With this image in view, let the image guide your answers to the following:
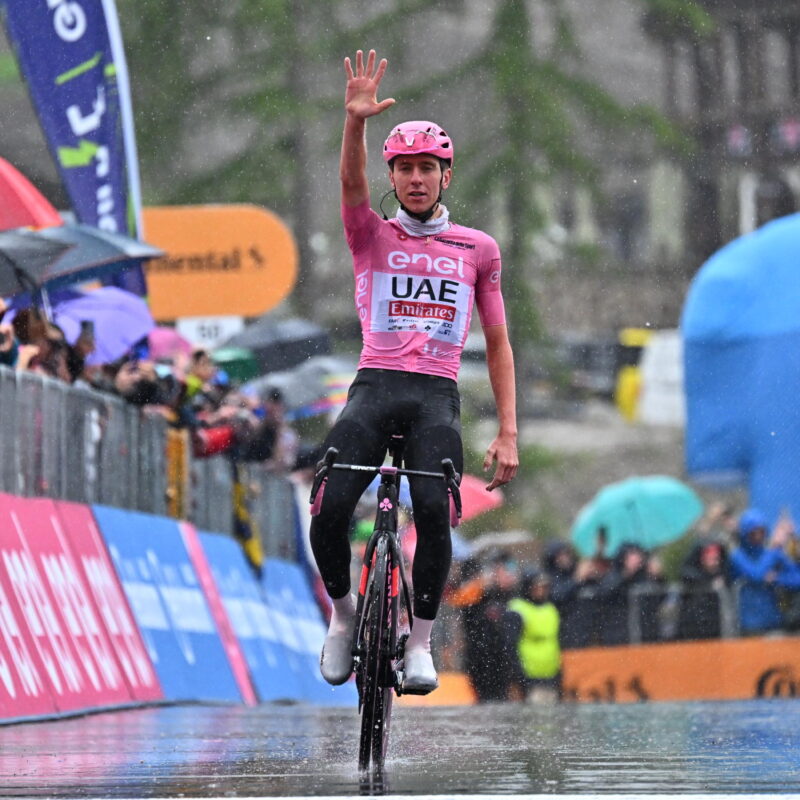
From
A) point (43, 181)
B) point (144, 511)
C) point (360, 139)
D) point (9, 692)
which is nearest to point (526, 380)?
point (43, 181)

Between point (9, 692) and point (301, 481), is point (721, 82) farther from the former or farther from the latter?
point (9, 692)

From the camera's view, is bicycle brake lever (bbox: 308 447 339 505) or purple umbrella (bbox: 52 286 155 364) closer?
bicycle brake lever (bbox: 308 447 339 505)

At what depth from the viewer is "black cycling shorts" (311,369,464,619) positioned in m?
8.02

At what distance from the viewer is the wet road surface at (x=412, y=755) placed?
697 centimetres

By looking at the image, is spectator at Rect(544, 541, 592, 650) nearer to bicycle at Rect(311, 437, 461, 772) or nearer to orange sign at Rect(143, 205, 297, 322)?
orange sign at Rect(143, 205, 297, 322)

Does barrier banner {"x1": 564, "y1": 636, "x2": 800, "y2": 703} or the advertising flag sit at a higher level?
the advertising flag

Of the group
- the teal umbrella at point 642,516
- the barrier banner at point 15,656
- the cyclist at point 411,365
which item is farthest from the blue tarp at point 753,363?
the cyclist at point 411,365

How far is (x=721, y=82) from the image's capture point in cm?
4756

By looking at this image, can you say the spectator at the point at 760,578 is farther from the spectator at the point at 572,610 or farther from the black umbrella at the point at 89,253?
the black umbrella at the point at 89,253

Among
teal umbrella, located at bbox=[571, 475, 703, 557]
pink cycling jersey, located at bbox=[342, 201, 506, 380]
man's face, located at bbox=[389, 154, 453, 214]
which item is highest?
man's face, located at bbox=[389, 154, 453, 214]

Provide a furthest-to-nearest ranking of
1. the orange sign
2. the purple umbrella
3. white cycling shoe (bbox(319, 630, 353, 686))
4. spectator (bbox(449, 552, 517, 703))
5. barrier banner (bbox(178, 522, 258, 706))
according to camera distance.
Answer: the orange sign
spectator (bbox(449, 552, 517, 703))
barrier banner (bbox(178, 522, 258, 706))
the purple umbrella
white cycling shoe (bbox(319, 630, 353, 686))

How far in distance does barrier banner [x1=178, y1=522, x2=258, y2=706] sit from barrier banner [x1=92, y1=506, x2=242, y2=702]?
120 mm

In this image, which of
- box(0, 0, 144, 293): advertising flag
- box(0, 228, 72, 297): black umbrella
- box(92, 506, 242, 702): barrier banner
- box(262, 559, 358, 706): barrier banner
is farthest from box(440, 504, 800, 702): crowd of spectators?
box(0, 228, 72, 297): black umbrella

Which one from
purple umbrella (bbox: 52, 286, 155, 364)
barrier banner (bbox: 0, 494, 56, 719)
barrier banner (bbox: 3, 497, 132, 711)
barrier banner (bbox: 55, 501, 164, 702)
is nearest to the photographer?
barrier banner (bbox: 0, 494, 56, 719)
